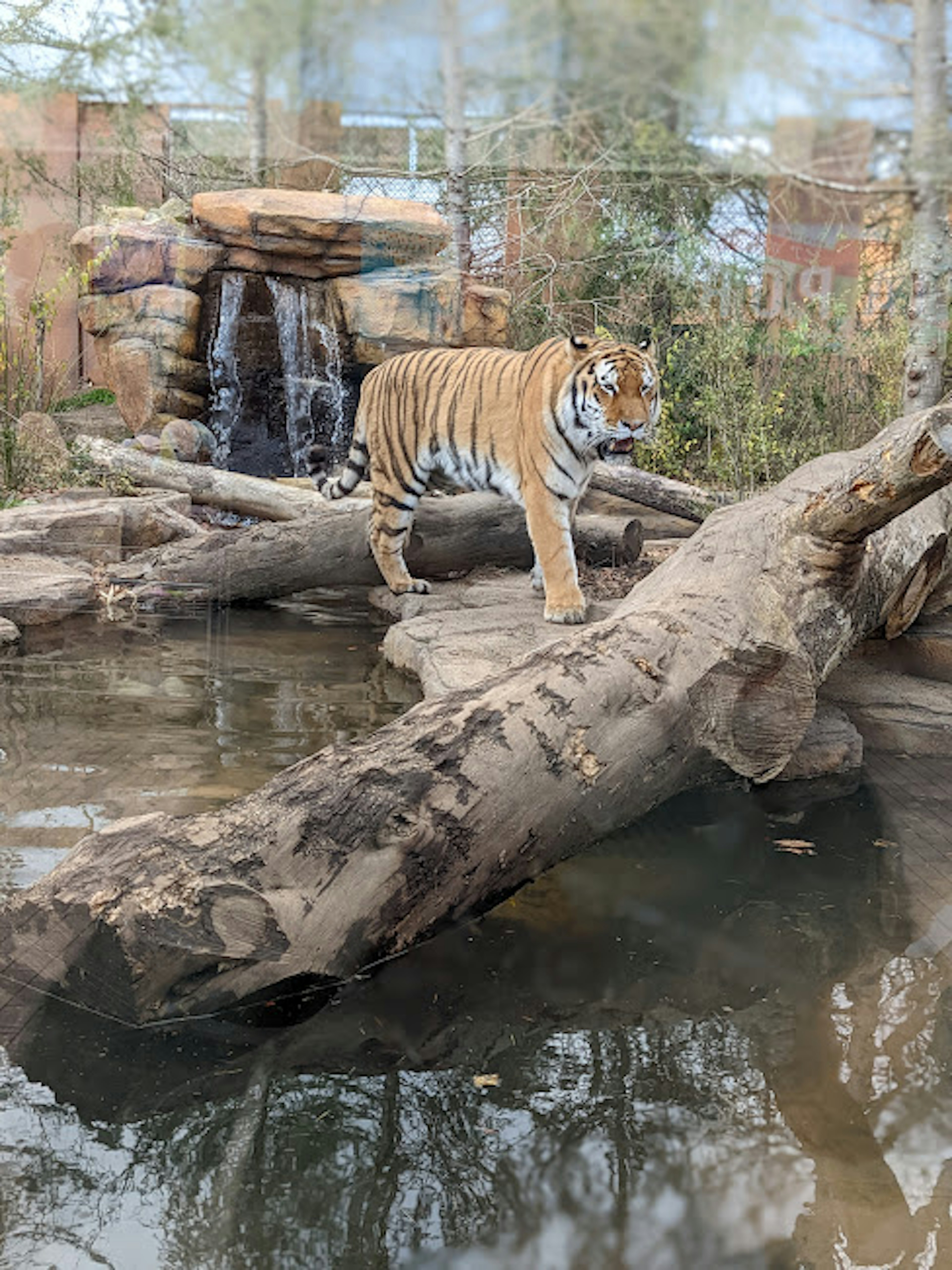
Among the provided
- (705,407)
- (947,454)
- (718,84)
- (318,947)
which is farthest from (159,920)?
(705,407)

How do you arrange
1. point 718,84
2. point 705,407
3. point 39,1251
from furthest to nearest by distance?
point 705,407 → point 39,1251 → point 718,84

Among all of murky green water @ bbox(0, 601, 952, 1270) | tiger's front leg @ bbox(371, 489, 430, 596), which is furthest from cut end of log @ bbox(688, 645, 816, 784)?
tiger's front leg @ bbox(371, 489, 430, 596)

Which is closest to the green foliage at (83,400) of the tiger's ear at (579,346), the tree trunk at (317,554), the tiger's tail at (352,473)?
the tree trunk at (317,554)

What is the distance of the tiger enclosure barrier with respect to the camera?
49.6 inches

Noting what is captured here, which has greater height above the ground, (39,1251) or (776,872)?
(39,1251)

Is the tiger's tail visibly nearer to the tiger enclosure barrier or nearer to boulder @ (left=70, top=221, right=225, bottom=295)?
boulder @ (left=70, top=221, right=225, bottom=295)

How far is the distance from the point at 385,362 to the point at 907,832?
2759mm

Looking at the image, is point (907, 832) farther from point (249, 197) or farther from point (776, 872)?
point (249, 197)

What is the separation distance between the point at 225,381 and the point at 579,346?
3007 mm

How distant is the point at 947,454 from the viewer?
164 cm

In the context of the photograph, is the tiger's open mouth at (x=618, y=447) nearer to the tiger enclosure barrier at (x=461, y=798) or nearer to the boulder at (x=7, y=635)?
the tiger enclosure barrier at (x=461, y=798)

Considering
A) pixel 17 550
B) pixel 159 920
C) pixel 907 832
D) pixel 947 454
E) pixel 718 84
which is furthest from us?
pixel 17 550

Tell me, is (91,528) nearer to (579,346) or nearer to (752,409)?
(579,346)

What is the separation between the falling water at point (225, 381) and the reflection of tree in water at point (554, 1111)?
445 cm
